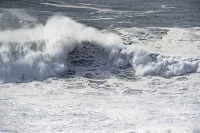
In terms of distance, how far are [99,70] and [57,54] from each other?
1.68 metres

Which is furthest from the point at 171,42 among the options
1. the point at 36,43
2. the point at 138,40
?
the point at 36,43

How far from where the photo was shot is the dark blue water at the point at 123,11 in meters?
18.9

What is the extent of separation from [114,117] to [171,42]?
656 centimetres

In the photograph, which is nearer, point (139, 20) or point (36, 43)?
point (36, 43)

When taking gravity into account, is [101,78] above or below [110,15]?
below

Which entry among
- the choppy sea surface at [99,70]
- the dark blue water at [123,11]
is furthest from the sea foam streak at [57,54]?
the dark blue water at [123,11]

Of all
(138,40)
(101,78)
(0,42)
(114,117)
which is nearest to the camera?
(114,117)

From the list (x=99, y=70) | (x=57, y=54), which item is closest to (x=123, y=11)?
(x=57, y=54)

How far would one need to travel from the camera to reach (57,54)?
1500 cm

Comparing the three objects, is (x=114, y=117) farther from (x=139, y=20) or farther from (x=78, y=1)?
(x=78, y=1)

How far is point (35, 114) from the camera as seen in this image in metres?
11.2

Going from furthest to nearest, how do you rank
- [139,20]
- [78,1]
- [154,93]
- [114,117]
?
[78,1], [139,20], [154,93], [114,117]

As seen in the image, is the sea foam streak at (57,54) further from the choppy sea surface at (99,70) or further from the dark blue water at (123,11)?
the dark blue water at (123,11)

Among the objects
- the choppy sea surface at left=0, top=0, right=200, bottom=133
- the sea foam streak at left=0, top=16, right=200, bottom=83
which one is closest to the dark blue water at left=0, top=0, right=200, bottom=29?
the choppy sea surface at left=0, top=0, right=200, bottom=133
